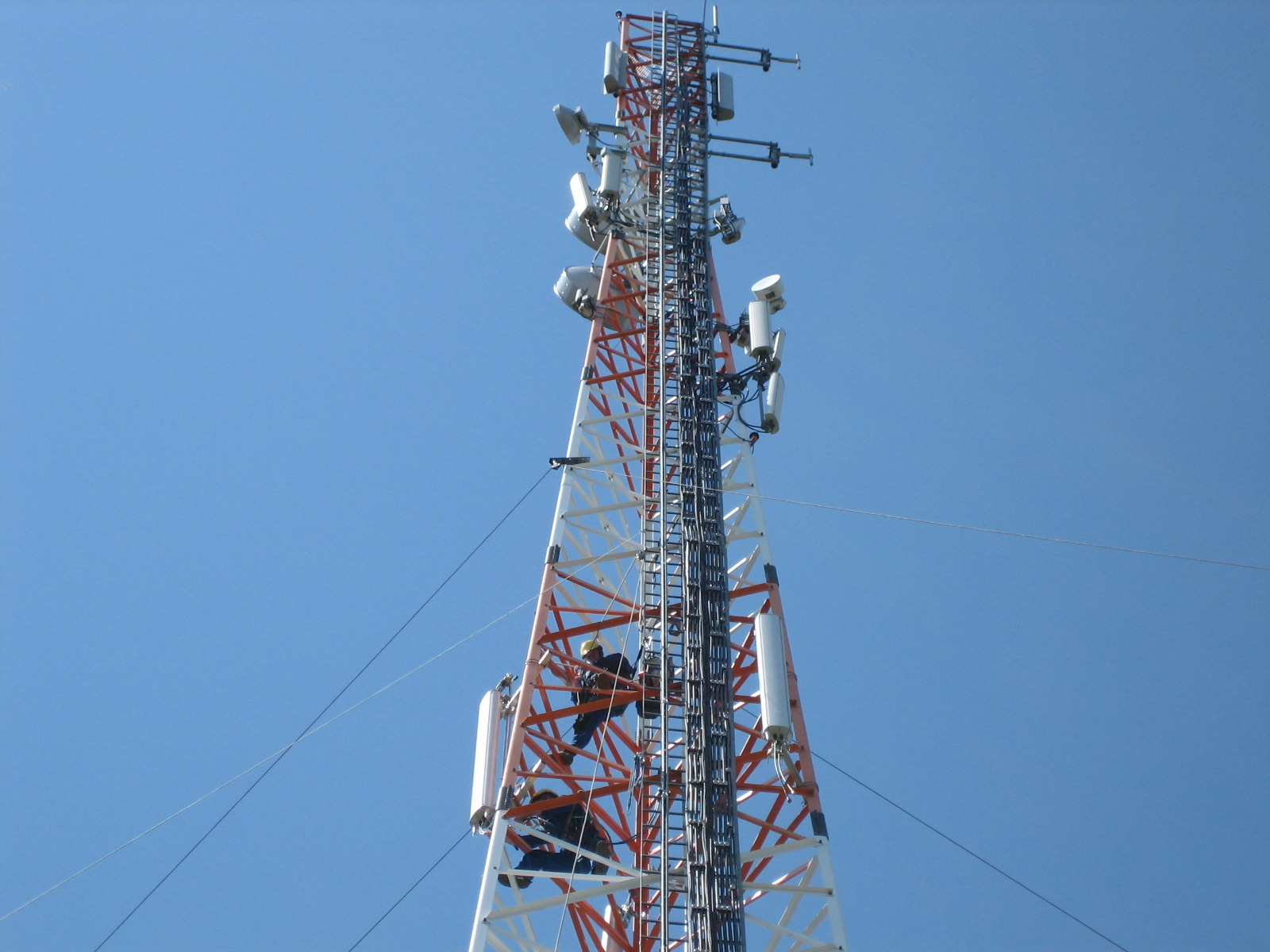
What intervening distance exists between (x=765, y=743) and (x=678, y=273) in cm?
731

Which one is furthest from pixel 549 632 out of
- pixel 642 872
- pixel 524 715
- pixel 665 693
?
pixel 642 872

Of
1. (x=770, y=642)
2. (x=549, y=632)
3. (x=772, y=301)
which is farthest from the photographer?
(x=772, y=301)

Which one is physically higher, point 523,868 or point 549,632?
point 549,632

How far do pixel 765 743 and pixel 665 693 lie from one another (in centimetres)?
181

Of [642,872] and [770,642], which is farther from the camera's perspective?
[770,642]

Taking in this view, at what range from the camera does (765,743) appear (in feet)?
57.4

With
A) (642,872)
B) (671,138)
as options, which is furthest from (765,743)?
(671,138)

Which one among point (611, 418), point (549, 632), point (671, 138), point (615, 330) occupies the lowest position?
point (549, 632)

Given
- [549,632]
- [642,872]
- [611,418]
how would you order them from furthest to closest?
[611,418], [549,632], [642,872]

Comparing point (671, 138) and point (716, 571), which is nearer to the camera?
point (716, 571)

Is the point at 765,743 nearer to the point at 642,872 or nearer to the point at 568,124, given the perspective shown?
→ the point at 642,872

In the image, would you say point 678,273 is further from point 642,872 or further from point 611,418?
point 642,872

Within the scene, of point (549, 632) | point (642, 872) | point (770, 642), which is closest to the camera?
point (642, 872)

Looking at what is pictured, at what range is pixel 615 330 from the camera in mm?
22469
